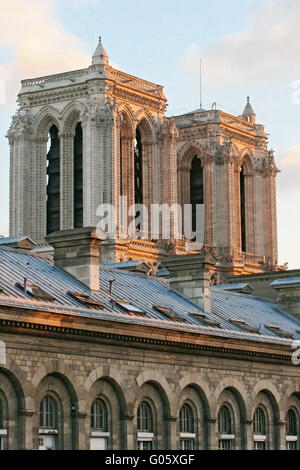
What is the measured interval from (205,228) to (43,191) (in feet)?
84.6

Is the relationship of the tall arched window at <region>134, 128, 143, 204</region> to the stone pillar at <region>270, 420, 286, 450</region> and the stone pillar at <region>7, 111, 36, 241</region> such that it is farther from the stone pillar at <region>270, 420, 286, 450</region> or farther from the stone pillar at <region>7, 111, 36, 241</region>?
the stone pillar at <region>270, 420, 286, 450</region>

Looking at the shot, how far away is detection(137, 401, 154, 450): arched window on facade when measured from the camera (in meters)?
65.9

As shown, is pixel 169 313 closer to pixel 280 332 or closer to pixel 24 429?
pixel 280 332

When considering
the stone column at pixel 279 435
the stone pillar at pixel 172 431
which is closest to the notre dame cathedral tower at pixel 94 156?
the stone column at pixel 279 435

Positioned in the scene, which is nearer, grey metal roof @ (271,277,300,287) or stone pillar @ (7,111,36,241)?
grey metal roof @ (271,277,300,287)

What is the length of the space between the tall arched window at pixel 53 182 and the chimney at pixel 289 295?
84.8 meters

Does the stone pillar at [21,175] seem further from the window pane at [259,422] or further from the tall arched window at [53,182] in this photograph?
the window pane at [259,422]

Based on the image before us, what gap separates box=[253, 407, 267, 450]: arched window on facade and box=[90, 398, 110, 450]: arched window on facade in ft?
40.0

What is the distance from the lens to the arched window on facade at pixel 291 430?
7719 cm

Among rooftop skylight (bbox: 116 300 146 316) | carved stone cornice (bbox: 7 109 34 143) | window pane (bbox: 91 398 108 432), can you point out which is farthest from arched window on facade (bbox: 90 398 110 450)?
carved stone cornice (bbox: 7 109 34 143)

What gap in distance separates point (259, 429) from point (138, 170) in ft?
356

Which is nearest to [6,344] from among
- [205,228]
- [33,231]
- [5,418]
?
[5,418]

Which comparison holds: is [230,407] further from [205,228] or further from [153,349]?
[205,228]

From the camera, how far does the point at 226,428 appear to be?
72.4 metres
